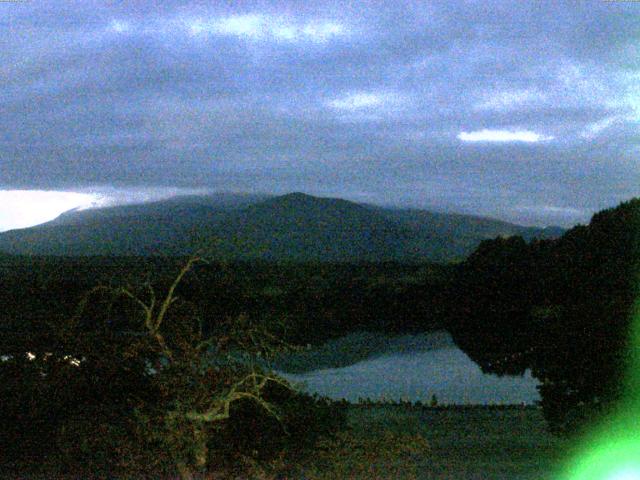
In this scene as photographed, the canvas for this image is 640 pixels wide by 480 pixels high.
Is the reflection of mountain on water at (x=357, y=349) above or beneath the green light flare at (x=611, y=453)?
beneath

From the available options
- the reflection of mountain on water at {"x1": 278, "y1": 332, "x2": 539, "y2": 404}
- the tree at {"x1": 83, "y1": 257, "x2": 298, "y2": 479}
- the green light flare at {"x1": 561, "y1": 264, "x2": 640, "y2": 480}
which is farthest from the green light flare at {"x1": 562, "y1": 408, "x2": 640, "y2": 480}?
the reflection of mountain on water at {"x1": 278, "y1": 332, "x2": 539, "y2": 404}

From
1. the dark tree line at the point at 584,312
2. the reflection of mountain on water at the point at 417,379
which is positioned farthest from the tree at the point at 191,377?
the reflection of mountain on water at the point at 417,379

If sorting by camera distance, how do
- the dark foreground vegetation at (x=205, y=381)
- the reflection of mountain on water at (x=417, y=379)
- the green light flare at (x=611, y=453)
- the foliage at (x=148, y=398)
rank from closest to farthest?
1. the foliage at (x=148, y=398)
2. the dark foreground vegetation at (x=205, y=381)
3. the green light flare at (x=611, y=453)
4. the reflection of mountain on water at (x=417, y=379)

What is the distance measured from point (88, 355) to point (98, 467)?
1.23 meters

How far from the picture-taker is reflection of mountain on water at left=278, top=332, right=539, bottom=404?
18.3m

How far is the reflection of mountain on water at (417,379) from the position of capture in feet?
60.1

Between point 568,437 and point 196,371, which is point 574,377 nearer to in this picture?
point 568,437

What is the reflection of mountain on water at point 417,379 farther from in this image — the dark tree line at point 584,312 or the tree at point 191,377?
the tree at point 191,377

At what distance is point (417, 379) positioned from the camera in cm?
2128

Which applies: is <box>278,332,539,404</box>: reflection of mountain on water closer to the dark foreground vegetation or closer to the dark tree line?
the dark tree line

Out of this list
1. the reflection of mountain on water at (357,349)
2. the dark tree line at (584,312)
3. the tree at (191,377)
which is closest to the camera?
the tree at (191,377)

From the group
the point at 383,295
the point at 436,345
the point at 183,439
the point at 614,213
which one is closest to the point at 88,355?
the point at 183,439

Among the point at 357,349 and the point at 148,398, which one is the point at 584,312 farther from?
the point at 357,349

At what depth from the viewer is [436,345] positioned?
95.9 ft
